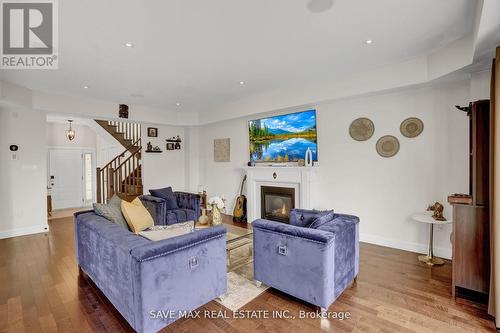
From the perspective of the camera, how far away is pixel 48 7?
2.16m

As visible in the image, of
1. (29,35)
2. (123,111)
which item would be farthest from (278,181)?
(29,35)

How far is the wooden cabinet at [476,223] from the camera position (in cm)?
238

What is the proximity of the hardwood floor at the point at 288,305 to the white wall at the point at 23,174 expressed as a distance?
5.98 ft

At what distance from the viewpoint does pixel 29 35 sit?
2.60m

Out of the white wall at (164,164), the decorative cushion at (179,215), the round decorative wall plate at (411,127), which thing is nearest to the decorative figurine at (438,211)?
the round decorative wall plate at (411,127)

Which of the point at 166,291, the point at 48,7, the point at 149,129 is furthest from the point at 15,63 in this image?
the point at 166,291

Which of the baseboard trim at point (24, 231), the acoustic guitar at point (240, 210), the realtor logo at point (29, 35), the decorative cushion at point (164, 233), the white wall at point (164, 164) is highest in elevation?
the realtor logo at point (29, 35)

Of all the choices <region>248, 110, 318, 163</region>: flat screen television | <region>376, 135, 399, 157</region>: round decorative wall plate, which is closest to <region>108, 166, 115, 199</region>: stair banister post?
<region>248, 110, 318, 163</region>: flat screen television

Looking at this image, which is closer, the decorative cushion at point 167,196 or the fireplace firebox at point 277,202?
the decorative cushion at point 167,196

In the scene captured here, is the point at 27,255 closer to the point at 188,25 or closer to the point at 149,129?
the point at 149,129

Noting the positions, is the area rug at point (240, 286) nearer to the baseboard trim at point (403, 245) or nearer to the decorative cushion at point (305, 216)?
the decorative cushion at point (305, 216)

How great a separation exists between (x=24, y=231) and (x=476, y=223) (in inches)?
275

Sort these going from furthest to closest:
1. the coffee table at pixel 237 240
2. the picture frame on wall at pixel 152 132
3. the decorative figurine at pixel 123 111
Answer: the picture frame on wall at pixel 152 132 → the decorative figurine at pixel 123 111 → the coffee table at pixel 237 240

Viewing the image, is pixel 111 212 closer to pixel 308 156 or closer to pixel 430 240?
pixel 308 156
